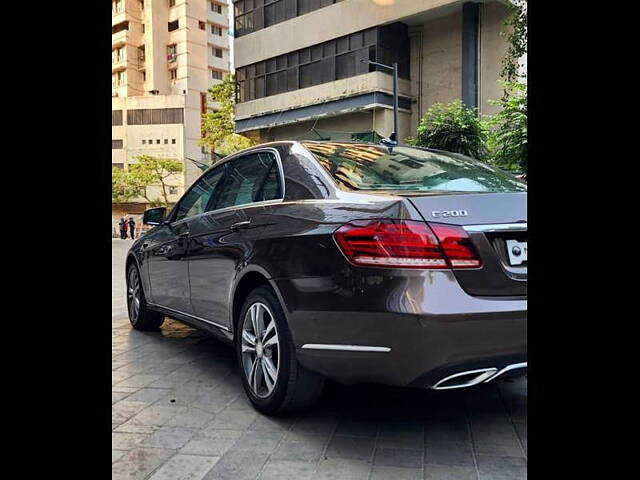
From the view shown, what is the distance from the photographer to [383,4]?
79.0ft

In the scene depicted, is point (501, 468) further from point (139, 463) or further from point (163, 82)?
point (163, 82)

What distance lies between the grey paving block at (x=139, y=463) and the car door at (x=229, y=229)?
952 mm

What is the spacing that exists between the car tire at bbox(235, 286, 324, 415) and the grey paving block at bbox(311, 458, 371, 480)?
46cm

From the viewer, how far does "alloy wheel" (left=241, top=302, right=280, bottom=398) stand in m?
3.08

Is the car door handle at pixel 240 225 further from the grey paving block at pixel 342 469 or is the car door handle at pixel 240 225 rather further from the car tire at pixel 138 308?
the car tire at pixel 138 308

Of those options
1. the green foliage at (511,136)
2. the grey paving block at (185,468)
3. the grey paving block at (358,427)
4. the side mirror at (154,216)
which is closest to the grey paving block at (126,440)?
the grey paving block at (185,468)

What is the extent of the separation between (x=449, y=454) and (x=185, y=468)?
44.2 inches

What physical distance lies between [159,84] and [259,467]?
65289 mm

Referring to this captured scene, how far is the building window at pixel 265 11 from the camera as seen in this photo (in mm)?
26875

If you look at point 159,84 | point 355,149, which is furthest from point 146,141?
point 355,149

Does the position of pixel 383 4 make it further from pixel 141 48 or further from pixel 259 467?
pixel 141 48

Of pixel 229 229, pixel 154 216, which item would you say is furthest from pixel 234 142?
pixel 229 229

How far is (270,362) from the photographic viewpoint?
3.10 m
